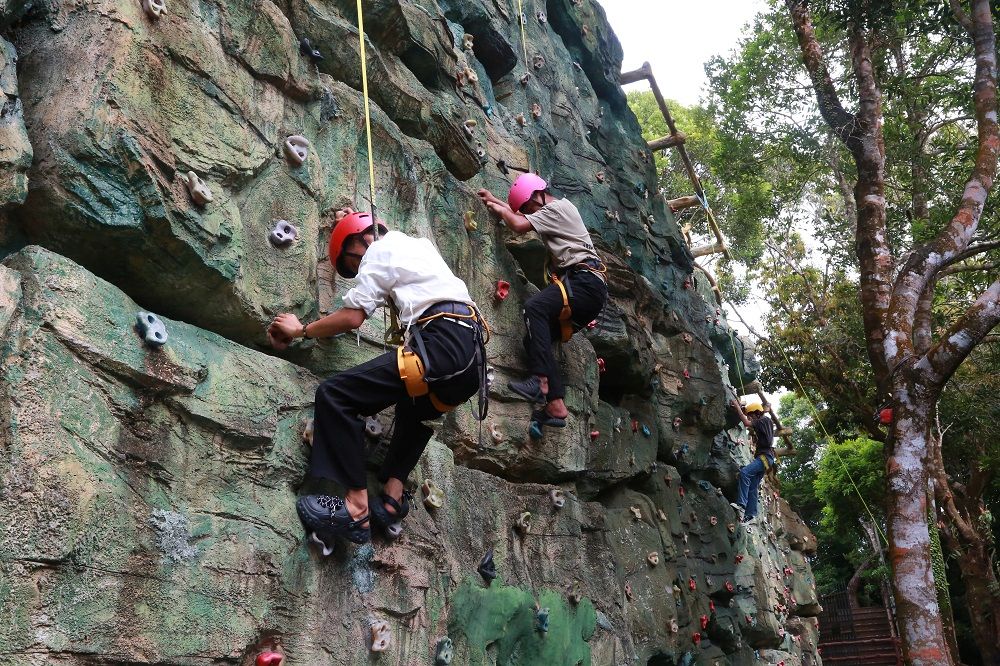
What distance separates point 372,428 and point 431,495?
51 centimetres

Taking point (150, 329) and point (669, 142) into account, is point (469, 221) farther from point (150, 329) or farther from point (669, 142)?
point (669, 142)

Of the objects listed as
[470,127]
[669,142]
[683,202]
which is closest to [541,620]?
[470,127]

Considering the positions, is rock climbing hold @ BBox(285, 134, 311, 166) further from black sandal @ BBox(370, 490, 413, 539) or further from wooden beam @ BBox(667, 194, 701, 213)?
wooden beam @ BBox(667, 194, 701, 213)

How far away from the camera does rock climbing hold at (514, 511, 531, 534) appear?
5.46 m

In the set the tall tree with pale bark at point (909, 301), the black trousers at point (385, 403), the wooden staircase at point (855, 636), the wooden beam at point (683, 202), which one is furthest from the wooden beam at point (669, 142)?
the wooden staircase at point (855, 636)

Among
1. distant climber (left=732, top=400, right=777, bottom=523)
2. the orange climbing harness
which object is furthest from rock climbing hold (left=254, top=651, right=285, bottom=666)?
distant climber (left=732, top=400, right=777, bottom=523)

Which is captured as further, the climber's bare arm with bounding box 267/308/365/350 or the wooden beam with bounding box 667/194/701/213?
the wooden beam with bounding box 667/194/701/213

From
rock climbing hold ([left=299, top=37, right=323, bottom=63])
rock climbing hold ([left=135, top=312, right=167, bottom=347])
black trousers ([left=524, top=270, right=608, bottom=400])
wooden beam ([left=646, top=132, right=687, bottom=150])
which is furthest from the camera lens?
wooden beam ([left=646, top=132, right=687, bottom=150])

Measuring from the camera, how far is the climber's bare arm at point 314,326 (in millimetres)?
3998

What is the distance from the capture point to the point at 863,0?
964cm

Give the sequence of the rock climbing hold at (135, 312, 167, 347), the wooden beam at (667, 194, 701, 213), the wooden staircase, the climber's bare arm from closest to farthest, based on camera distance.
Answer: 1. the rock climbing hold at (135, 312, 167, 347)
2. the climber's bare arm
3. the wooden beam at (667, 194, 701, 213)
4. the wooden staircase

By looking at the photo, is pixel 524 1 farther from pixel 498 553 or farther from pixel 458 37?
pixel 498 553

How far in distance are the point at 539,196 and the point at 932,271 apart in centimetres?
372

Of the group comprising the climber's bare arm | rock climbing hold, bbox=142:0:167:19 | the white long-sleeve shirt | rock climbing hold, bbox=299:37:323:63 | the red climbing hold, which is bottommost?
the climber's bare arm
